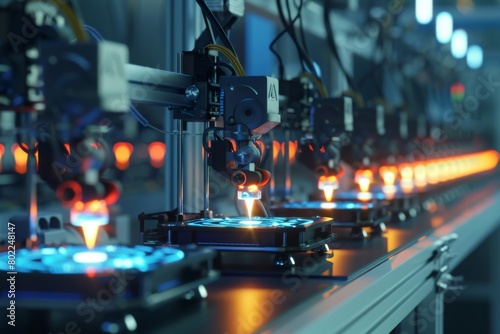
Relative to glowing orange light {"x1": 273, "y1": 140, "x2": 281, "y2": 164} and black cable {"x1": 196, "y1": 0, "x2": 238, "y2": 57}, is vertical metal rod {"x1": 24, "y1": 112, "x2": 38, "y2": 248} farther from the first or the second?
glowing orange light {"x1": 273, "y1": 140, "x2": 281, "y2": 164}

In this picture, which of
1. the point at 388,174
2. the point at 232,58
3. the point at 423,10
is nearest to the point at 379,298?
the point at 232,58

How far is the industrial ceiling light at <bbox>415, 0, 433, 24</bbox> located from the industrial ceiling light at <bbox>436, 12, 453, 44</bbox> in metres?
0.46

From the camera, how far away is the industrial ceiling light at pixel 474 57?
24.6 feet

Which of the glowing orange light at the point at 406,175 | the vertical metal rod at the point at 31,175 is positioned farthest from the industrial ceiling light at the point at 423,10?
the vertical metal rod at the point at 31,175

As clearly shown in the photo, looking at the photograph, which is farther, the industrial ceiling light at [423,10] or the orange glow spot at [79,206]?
the industrial ceiling light at [423,10]

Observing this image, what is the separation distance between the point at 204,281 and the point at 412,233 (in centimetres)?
141

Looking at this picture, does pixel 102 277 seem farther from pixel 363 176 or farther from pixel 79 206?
pixel 363 176

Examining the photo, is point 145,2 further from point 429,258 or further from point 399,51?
point 429,258

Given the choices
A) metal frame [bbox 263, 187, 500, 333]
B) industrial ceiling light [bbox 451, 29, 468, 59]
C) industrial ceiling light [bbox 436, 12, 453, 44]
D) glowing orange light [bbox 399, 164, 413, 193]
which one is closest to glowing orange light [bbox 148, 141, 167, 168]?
metal frame [bbox 263, 187, 500, 333]

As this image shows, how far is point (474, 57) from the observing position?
7.54 meters

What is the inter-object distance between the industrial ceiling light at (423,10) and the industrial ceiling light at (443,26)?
458 mm

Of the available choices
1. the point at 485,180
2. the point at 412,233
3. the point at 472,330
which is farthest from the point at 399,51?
the point at 412,233

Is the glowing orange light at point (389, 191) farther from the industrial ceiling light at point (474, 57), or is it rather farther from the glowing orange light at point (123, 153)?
the industrial ceiling light at point (474, 57)

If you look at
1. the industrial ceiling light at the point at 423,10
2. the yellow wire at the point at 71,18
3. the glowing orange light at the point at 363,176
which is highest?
the industrial ceiling light at the point at 423,10
